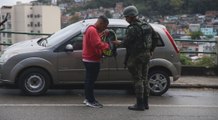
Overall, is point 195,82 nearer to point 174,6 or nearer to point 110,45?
point 110,45

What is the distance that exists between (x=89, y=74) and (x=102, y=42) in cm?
63

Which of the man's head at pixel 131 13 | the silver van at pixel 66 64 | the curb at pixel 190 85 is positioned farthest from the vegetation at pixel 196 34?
the man's head at pixel 131 13

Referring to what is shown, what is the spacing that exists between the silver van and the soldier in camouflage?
129 centimetres

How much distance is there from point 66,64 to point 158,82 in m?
1.92

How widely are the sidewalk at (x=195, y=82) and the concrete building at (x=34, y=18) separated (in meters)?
5.19

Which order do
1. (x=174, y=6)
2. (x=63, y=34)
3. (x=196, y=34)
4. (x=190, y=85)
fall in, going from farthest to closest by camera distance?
1. (x=174, y=6)
2. (x=196, y=34)
3. (x=190, y=85)
4. (x=63, y=34)

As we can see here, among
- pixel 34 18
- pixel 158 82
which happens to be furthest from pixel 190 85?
pixel 34 18

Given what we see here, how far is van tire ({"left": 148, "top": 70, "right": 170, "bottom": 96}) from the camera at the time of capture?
33.9ft

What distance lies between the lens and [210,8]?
17.2 meters

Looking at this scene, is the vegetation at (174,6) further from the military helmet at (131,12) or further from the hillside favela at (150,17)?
the military helmet at (131,12)

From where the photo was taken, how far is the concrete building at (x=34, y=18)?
16266 millimetres

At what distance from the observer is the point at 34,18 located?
16984mm

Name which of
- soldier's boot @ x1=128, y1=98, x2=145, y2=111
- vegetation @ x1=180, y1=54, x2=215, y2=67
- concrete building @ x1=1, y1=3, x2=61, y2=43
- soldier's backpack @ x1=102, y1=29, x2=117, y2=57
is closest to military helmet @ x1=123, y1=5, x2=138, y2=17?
soldier's backpack @ x1=102, y1=29, x2=117, y2=57

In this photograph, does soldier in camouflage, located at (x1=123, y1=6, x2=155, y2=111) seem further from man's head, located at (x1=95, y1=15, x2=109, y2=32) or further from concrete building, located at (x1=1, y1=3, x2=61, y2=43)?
concrete building, located at (x1=1, y1=3, x2=61, y2=43)
